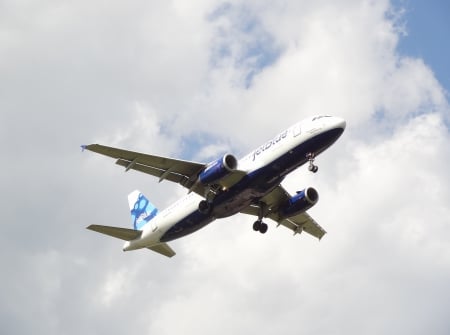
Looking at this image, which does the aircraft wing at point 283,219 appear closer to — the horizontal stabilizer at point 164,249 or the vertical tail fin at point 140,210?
the horizontal stabilizer at point 164,249

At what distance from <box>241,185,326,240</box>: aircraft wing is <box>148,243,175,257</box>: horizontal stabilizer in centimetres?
626

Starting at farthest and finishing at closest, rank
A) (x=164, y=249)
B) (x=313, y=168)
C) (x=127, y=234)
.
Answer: (x=164, y=249) < (x=127, y=234) < (x=313, y=168)

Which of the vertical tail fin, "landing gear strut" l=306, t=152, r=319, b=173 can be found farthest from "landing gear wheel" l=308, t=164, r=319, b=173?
the vertical tail fin

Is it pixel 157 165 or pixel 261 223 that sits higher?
pixel 157 165

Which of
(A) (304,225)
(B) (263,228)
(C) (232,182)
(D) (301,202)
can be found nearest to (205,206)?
(C) (232,182)

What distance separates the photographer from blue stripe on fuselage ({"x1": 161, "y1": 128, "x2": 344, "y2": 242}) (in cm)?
4544

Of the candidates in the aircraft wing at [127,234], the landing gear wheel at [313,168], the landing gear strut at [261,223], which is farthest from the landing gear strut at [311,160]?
the aircraft wing at [127,234]

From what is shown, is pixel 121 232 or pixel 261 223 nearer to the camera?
pixel 121 232

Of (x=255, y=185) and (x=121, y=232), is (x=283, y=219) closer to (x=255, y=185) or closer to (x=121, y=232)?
(x=255, y=185)

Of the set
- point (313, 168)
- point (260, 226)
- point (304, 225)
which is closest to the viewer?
point (313, 168)

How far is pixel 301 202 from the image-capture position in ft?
175

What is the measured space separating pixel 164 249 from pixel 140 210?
592 centimetres

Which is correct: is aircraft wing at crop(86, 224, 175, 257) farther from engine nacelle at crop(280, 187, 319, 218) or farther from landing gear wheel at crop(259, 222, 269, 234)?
engine nacelle at crop(280, 187, 319, 218)

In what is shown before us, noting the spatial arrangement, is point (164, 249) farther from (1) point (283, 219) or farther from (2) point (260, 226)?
(1) point (283, 219)
